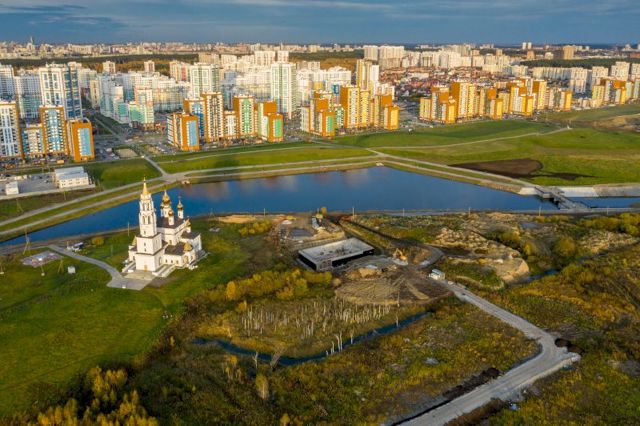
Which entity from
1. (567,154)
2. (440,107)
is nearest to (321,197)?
(567,154)

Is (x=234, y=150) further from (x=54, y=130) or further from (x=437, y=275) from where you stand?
(x=437, y=275)

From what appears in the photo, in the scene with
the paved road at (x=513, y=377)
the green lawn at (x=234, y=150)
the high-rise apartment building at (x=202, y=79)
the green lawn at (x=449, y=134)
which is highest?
the high-rise apartment building at (x=202, y=79)

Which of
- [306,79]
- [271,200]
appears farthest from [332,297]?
[306,79]

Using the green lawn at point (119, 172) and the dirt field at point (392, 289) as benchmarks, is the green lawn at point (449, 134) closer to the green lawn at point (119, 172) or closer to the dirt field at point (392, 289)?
the green lawn at point (119, 172)

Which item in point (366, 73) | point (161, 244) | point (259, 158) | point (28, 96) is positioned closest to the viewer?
point (161, 244)

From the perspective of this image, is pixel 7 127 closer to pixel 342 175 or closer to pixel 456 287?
pixel 342 175

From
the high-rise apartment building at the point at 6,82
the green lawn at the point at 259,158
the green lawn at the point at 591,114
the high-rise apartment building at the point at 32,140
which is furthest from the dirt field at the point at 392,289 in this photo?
the high-rise apartment building at the point at 6,82

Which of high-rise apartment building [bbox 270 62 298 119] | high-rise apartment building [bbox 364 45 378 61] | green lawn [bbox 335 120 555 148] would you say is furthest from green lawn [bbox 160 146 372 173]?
high-rise apartment building [bbox 364 45 378 61]
